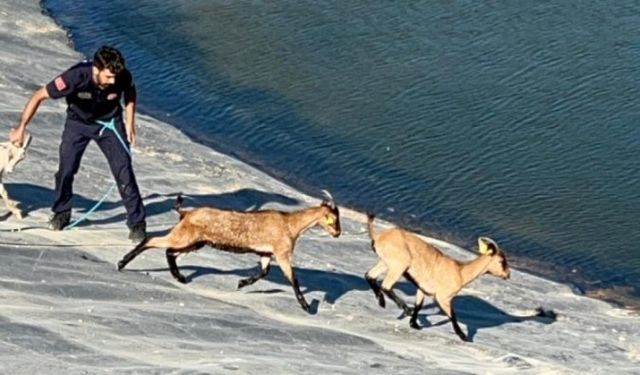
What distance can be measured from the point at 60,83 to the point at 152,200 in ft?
12.7

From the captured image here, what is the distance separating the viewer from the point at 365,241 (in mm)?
17125

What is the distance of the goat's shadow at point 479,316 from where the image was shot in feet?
45.6

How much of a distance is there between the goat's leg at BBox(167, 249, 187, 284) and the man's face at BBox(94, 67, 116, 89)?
152cm

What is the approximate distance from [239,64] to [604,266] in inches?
360

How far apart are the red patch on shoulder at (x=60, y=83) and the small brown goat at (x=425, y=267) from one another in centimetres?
282

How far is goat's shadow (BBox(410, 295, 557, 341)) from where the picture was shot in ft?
45.6

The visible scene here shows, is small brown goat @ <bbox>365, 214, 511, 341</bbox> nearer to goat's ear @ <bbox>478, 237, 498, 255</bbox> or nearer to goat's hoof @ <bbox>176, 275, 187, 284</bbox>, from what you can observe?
goat's ear @ <bbox>478, 237, 498, 255</bbox>

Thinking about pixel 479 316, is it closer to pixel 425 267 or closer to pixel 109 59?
pixel 425 267

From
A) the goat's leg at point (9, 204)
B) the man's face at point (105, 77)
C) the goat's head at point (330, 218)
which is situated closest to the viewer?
the man's face at point (105, 77)

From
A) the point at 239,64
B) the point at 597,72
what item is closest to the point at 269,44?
the point at 239,64

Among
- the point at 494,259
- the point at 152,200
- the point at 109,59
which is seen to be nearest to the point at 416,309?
the point at 494,259

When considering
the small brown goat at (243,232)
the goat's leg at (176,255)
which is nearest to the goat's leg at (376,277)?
the small brown goat at (243,232)

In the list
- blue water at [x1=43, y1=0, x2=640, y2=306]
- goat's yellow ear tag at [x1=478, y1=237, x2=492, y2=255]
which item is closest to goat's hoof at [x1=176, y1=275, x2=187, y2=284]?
goat's yellow ear tag at [x1=478, y1=237, x2=492, y2=255]

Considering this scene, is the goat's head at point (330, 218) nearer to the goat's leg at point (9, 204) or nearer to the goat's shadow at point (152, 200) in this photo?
the goat's shadow at point (152, 200)
